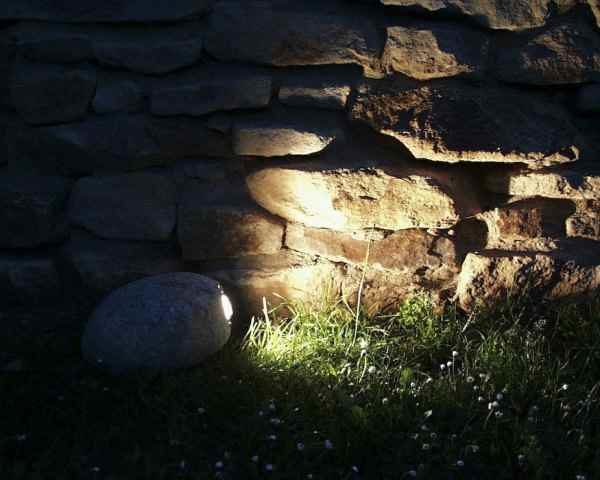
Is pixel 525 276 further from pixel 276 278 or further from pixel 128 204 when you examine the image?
pixel 128 204

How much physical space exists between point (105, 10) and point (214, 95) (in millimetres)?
540

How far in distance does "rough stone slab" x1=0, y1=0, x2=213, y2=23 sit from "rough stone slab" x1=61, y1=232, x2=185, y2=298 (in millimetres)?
907

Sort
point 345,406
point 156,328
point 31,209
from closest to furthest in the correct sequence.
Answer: point 345,406
point 156,328
point 31,209

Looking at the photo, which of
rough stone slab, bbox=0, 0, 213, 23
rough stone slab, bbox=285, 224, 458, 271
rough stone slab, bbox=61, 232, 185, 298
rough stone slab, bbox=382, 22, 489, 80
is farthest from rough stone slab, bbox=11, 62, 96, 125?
rough stone slab, bbox=382, 22, 489, 80

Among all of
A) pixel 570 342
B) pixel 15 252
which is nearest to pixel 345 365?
pixel 570 342

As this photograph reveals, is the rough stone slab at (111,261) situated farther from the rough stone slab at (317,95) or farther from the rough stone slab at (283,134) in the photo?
the rough stone slab at (317,95)

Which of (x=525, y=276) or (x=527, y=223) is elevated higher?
(x=527, y=223)

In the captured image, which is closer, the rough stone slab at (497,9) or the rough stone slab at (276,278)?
the rough stone slab at (497,9)

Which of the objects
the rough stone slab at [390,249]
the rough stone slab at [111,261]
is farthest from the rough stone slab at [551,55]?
the rough stone slab at [111,261]

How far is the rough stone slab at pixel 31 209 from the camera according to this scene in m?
2.88

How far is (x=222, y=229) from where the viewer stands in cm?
290

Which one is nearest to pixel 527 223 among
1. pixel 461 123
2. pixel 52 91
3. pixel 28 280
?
pixel 461 123

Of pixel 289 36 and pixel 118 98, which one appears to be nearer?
pixel 289 36

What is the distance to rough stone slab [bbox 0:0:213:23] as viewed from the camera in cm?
268
